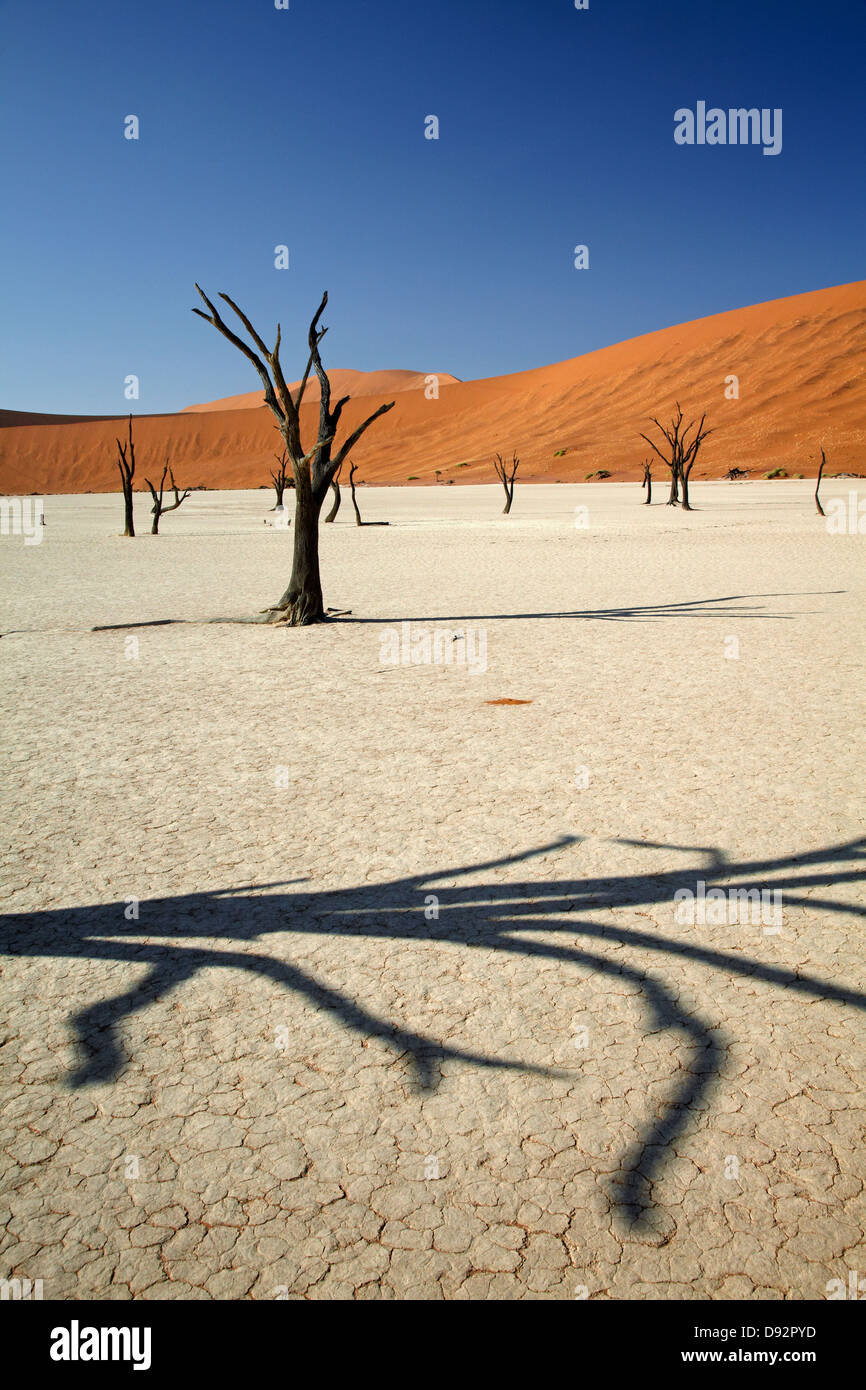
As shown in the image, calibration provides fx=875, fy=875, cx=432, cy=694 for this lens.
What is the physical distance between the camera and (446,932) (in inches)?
123

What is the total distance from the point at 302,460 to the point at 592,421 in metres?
69.4

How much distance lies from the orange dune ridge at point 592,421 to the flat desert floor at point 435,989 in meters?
Answer: 46.0

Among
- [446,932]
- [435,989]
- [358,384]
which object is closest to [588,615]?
[446,932]

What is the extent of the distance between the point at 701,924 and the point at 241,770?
271 centimetres

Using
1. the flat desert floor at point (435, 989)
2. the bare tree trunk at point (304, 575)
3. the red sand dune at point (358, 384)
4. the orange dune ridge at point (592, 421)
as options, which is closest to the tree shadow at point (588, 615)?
the bare tree trunk at point (304, 575)

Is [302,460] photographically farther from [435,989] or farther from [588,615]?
[435,989]

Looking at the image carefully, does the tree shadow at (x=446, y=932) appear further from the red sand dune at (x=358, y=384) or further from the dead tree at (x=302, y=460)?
the red sand dune at (x=358, y=384)

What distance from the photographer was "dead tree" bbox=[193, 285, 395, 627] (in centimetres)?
948

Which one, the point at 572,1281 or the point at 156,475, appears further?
the point at 156,475

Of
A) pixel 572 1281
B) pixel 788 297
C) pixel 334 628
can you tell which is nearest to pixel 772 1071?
pixel 572 1281

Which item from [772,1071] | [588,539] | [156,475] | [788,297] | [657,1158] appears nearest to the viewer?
[657,1158]

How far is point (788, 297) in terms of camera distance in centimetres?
8312

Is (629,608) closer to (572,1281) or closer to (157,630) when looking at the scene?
(157,630)

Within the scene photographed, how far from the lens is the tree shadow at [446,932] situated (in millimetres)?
2490
